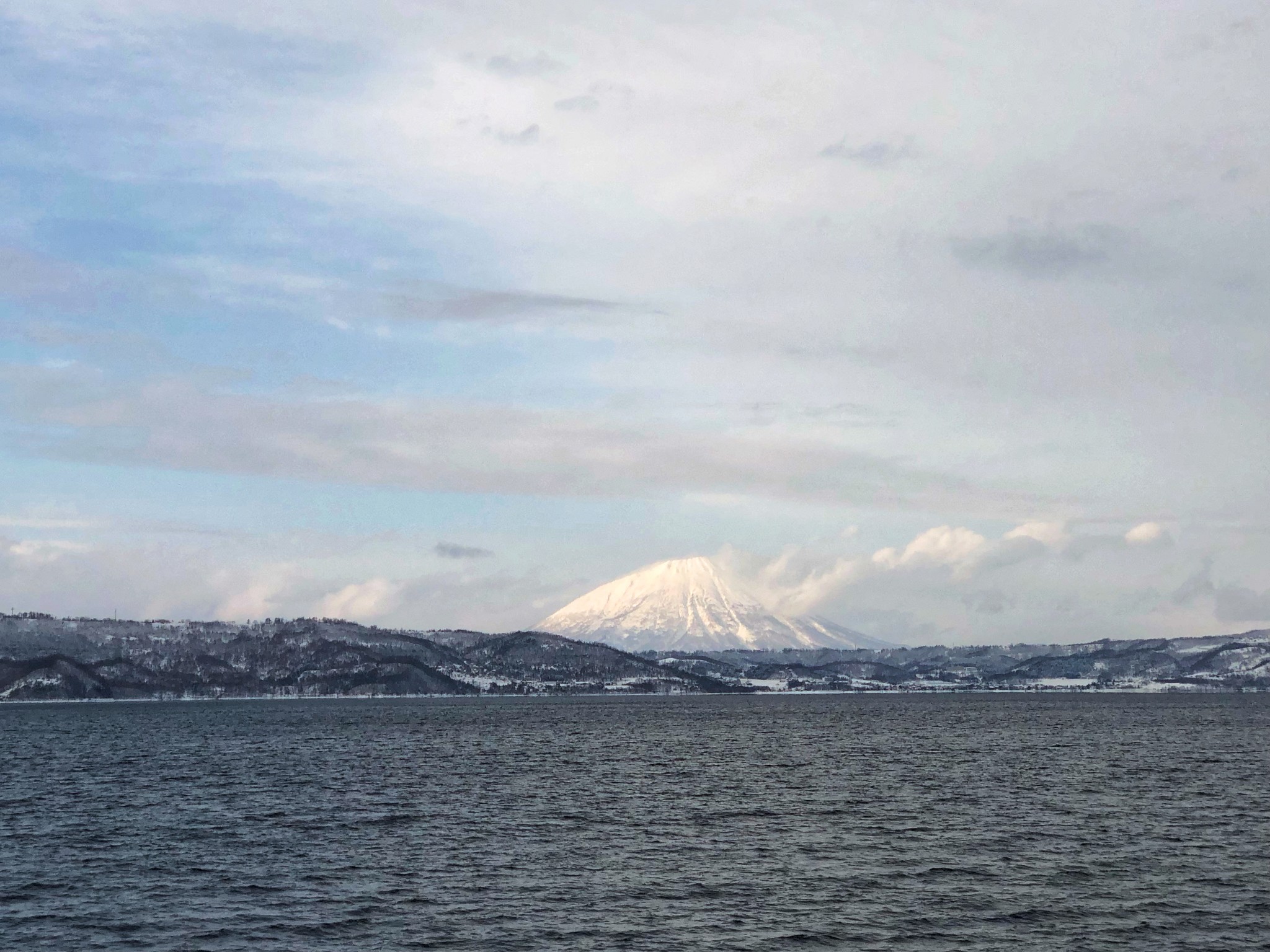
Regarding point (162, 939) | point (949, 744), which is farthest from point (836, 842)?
point (949, 744)

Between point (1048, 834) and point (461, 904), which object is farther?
point (1048, 834)

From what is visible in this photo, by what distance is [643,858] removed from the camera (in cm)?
7269

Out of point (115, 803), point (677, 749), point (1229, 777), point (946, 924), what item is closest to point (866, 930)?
point (946, 924)

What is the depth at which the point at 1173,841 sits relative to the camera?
77.6m

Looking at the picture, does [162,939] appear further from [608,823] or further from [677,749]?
[677,749]

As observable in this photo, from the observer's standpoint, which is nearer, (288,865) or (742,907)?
(742,907)

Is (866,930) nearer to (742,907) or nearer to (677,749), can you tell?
(742,907)

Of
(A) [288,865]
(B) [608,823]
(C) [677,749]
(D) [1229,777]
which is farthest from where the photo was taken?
(C) [677,749]

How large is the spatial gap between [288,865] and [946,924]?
38.3 m

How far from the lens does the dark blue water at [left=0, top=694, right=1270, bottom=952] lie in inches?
2143

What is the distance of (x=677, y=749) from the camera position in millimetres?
171500

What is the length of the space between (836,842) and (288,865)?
34.2 m

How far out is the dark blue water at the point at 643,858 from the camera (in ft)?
179

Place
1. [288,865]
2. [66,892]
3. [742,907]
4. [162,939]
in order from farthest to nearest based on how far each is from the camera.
Answer: [288,865]
[66,892]
[742,907]
[162,939]
